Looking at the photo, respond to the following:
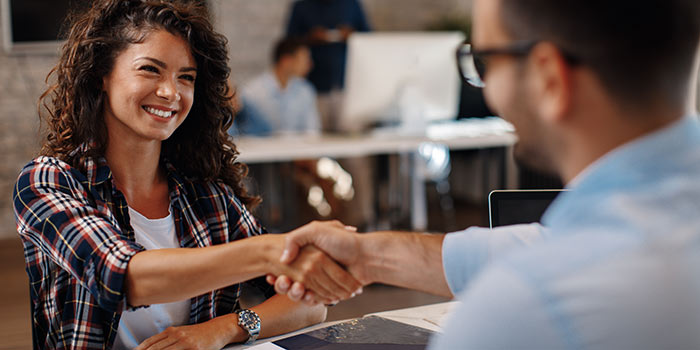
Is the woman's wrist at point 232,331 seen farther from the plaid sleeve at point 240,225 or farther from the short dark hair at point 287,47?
the short dark hair at point 287,47

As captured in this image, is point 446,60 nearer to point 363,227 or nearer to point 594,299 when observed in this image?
point 363,227

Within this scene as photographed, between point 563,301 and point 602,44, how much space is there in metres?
0.23

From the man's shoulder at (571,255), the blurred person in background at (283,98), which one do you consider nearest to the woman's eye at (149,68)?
the man's shoulder at (571,255)

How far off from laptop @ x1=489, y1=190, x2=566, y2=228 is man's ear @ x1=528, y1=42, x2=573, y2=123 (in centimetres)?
70

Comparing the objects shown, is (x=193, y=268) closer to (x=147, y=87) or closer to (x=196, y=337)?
(x=196, y=337)

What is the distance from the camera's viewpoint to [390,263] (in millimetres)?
1140

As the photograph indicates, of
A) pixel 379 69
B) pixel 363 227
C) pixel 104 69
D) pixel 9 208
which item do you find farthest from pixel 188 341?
pixel 9 208

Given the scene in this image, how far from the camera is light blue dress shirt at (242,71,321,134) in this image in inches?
191

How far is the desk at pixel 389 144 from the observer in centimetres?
402

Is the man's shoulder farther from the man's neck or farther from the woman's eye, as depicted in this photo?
the woman's eye

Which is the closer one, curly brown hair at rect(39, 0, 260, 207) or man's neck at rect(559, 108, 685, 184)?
man's neck at rect(559, 108, 685, 184)

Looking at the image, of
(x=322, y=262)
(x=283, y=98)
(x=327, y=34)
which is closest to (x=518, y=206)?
(x=322, y=262)

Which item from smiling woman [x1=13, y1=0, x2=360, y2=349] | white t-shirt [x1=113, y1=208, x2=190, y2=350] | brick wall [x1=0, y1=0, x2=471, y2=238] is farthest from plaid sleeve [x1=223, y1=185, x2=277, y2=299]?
brick wall [x1=0, y1=0, x2=471, y2=238]

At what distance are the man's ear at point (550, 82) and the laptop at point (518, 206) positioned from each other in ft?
2.30
